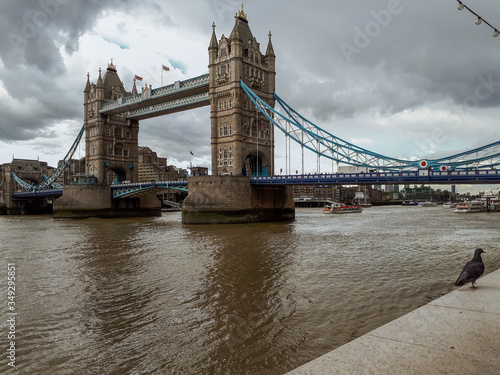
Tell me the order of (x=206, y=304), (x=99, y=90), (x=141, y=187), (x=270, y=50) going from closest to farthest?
1. (x=206, y=304)
2. (x=270, y=50)
3. (x=141, y=187)
4. (x=99, y=90)

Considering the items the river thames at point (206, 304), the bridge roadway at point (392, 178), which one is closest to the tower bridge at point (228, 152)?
the bridge roadway at point (392, 178)

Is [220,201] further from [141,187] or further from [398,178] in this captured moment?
[141,187]

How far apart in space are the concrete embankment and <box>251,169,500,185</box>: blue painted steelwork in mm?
26783

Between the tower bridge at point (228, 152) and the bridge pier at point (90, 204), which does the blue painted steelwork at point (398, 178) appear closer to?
the tower bridge at point (228, 152)

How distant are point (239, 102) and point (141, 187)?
1756 cm

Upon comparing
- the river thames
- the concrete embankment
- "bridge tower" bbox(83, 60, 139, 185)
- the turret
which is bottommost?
the river thames

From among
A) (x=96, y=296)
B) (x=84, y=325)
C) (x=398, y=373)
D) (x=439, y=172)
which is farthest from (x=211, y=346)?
(x=439, y=172)

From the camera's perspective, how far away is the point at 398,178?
101ft

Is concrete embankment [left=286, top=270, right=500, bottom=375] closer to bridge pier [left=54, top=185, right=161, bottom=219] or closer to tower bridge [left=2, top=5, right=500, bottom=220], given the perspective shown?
tower bridge [left=2, top=5, right=500, bottom=220]

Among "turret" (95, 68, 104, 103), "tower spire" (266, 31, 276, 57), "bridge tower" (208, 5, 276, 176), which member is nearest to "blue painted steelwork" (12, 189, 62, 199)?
"turret" (95, 68, 104, 103)

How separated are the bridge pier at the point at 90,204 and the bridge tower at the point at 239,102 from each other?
62.7 feet

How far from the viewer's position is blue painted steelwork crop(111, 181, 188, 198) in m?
41.4

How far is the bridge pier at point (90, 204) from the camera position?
154 ft

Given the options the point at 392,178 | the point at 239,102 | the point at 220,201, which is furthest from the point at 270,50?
the point at 392,178
